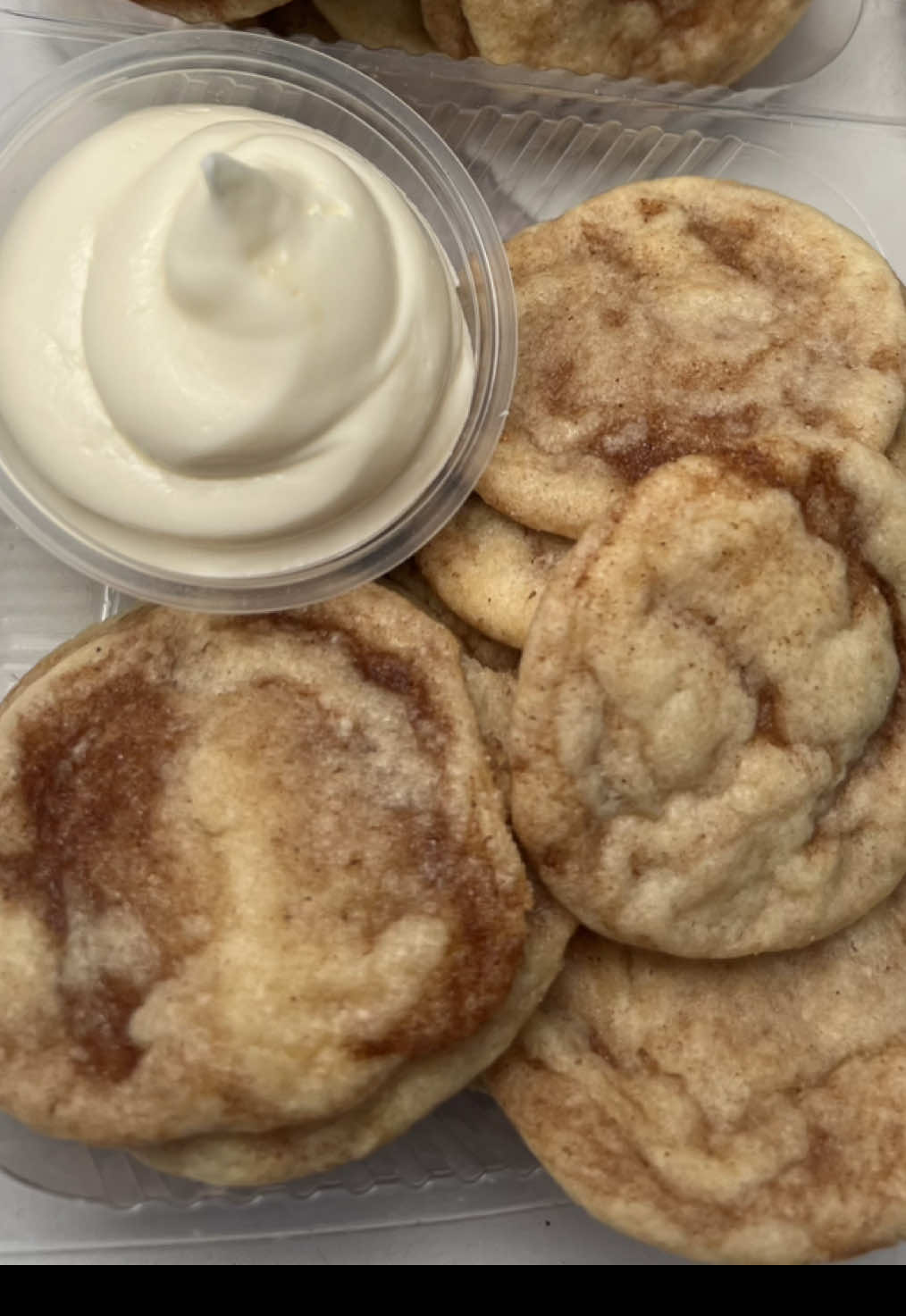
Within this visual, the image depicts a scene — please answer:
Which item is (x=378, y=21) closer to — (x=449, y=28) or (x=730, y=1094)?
(x=449, y=28)

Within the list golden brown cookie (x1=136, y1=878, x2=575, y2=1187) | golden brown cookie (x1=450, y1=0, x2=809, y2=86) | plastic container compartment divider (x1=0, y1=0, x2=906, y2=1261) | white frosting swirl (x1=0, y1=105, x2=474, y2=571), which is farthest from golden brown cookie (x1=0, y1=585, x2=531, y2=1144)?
golden brown cookie (x1=450, y1=0, x2=809, y2=86)

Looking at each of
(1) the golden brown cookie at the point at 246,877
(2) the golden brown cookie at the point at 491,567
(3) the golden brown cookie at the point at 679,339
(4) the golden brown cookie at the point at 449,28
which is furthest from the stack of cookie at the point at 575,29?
(1) the golden brown cookie at the point at 246,877

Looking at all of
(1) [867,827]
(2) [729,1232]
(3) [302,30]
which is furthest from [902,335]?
(2) [729,1232]

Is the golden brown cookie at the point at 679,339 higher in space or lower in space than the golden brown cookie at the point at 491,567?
higher

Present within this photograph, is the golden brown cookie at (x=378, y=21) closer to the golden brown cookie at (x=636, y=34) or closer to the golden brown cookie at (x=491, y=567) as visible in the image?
the golden brown cookie at (x=636, y=34)

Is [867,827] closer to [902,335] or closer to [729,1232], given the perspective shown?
[729,1232]

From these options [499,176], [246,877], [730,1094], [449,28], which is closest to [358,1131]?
[246,877]

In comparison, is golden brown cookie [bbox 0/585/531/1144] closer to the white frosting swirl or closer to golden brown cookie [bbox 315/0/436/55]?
the white frosting swirl
